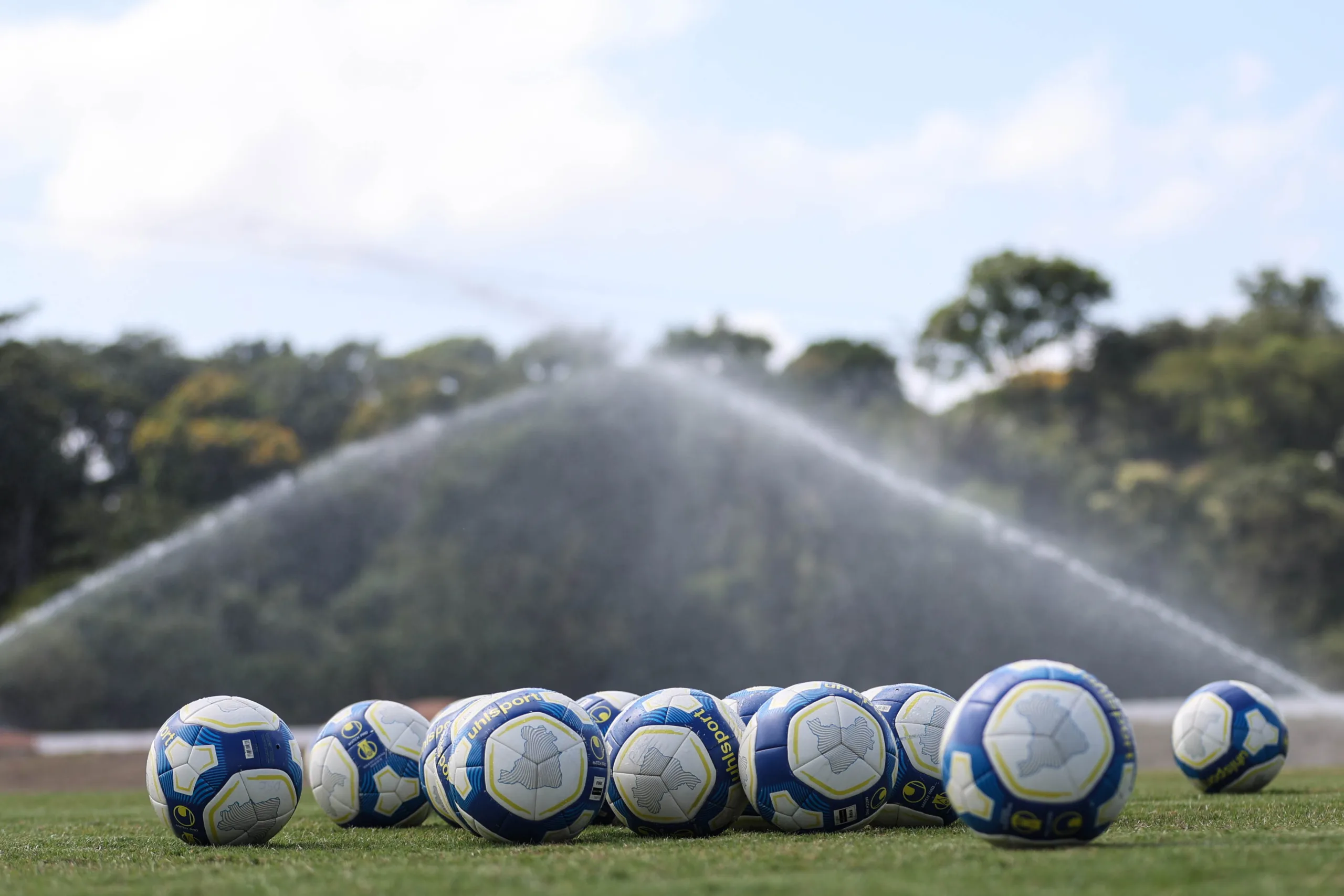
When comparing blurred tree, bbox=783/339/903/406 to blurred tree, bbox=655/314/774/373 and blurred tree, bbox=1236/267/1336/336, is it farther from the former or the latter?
blurred tree, bbox=1236/267/1336/336

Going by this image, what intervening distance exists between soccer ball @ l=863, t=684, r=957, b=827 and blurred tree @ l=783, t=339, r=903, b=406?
6408cm

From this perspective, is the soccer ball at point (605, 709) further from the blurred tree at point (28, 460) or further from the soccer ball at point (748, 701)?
the blurred tree at point (28, 460)

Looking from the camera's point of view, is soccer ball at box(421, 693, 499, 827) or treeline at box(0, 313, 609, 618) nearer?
soccer ball at box(421, 693, 499, 827)

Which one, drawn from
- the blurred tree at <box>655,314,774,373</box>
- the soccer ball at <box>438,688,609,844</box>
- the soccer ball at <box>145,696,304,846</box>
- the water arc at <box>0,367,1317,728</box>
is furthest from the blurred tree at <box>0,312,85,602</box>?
the soccer ball at <box>438,688,609,844</box>

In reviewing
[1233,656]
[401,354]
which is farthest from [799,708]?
[401,354]

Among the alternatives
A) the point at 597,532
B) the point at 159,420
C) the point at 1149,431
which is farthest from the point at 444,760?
the point at 1149,431

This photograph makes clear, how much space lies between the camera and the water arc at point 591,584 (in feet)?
179

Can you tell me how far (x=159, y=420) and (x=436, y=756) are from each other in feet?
186

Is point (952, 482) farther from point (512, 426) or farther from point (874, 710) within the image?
point (874, 710)

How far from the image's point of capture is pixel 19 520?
62.1 m

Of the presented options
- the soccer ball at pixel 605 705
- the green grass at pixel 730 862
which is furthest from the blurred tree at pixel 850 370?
the green grass at pixel 730 862

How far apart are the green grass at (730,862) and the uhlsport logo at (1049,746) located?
0.54 metres

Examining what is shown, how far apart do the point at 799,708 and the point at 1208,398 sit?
197 ft

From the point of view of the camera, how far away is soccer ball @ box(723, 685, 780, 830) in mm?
15688
